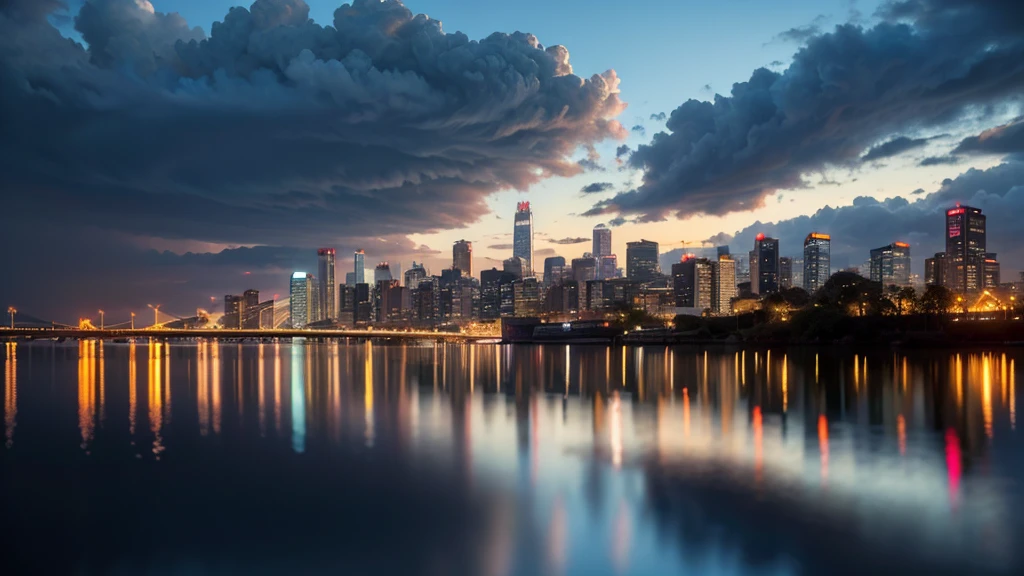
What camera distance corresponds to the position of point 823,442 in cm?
2362

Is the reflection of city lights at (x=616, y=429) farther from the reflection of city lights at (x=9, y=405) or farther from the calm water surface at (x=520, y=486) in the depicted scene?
the reflection of city lights at (x=9, y=405)

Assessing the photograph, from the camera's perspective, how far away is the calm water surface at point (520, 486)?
12812mm

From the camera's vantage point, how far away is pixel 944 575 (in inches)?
457

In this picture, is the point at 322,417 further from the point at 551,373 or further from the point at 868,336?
the point at 868,336

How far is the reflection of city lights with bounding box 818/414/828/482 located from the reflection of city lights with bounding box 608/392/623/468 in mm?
5346

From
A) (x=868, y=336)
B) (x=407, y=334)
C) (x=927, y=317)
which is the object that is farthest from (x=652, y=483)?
(x=407, y=334)

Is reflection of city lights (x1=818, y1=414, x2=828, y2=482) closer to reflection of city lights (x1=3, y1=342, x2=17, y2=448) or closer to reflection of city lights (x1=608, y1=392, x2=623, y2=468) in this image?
reflection of city lights (x1=608, y1=392, x2=623, y2=468)

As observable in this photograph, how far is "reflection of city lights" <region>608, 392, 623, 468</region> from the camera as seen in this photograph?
21.3 m

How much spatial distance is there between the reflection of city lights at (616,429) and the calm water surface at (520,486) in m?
0.15

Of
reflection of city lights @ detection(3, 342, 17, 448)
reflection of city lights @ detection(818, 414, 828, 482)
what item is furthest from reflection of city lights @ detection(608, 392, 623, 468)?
reflection of city lights @ detection(3, 342, 17, 448)

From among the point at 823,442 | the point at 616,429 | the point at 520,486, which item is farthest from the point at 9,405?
the point at 823,442

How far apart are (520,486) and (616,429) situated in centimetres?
959

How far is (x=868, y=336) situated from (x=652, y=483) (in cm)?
11311

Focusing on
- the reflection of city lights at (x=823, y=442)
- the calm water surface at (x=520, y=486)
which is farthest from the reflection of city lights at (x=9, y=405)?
the reflection of city lights at (x=823, y=442)
